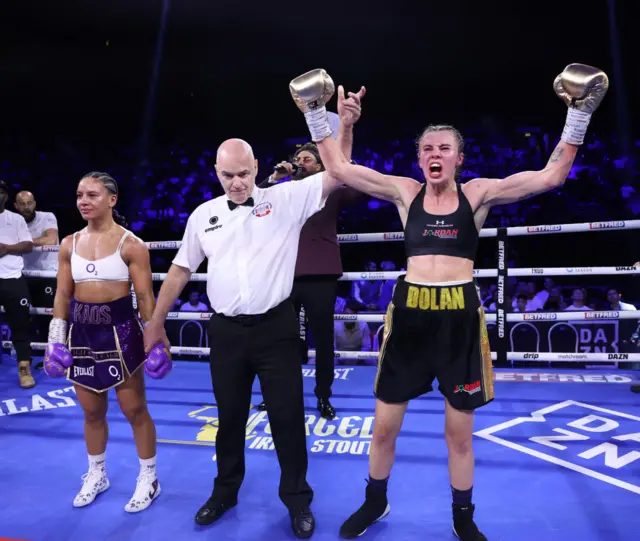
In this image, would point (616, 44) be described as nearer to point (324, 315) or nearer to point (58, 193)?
point (324, 315)

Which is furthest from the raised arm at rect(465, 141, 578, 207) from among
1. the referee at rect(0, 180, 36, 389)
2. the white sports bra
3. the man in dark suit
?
the referee at rect(0, 180, 36, 389)

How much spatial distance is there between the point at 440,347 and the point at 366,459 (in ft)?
3.45

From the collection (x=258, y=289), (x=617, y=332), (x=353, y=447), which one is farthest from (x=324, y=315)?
(x=617, y=332)

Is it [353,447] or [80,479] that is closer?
[80,479]

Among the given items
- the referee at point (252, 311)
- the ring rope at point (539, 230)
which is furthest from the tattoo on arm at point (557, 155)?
the ring rope at point (539, 230)

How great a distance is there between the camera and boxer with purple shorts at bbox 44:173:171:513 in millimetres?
2287

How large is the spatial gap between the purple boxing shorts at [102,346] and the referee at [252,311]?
422 mm

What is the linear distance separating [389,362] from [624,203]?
8.71 metres

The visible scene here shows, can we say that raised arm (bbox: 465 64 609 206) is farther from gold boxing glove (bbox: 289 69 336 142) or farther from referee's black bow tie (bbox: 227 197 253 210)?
referee's black bow tie (bbox: 227 197 253 210)

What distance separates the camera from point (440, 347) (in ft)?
6.45

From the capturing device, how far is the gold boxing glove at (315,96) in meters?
1.97

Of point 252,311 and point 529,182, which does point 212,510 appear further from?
point 529,182

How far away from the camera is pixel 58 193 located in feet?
39.6

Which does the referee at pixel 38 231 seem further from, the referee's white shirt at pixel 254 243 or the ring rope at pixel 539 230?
the referee's white shirt at pixel 254 243
